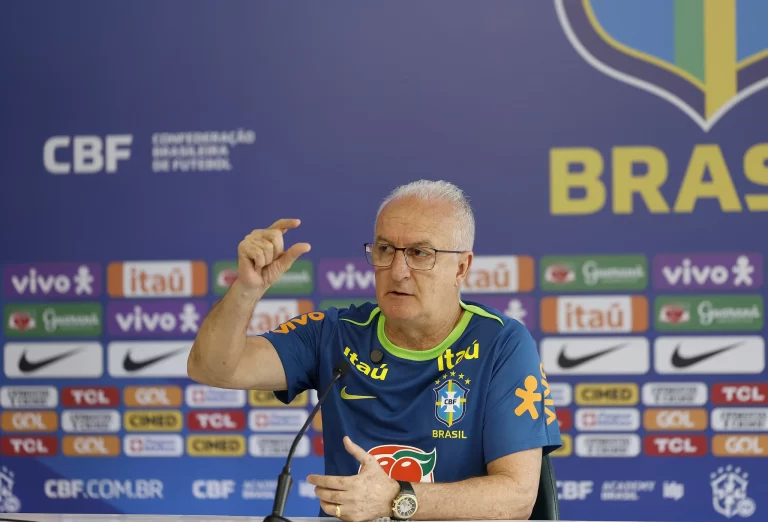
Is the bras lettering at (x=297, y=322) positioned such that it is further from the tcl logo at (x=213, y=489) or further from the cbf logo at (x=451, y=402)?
the tcl logo at (x=213, y=489)

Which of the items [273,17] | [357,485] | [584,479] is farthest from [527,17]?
[357,485]

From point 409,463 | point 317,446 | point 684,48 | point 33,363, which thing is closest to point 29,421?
point 33,363

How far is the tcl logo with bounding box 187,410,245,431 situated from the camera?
298 centimetres

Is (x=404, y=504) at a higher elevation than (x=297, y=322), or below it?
below

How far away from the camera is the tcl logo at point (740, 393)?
8.96ft

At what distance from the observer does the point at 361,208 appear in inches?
116

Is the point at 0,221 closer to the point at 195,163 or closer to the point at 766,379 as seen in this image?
the point at 195,163

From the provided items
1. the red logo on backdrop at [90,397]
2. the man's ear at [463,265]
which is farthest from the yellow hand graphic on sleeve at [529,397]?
the red logo on backdrop at [90,397]

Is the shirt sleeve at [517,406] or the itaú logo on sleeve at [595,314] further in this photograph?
the itaú logo on sleeve at [595,314]

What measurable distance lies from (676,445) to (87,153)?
7.58 feet

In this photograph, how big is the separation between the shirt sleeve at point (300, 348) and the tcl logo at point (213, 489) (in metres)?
1.30

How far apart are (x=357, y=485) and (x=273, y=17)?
6.74 ft

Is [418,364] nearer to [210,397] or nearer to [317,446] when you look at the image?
[317,446]

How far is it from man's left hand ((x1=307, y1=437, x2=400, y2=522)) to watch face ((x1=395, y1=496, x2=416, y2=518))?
0.01 metres
